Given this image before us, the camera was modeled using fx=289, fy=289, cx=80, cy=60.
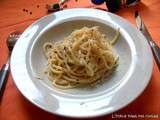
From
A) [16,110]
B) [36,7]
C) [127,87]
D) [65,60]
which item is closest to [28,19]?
[36,7]

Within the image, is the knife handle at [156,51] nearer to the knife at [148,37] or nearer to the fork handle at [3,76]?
the knife at [148,37]

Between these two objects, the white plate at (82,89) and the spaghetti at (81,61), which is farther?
the spaghetti at (81,61)

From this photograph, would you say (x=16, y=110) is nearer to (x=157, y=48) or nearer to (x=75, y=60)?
(x=75, y=60)

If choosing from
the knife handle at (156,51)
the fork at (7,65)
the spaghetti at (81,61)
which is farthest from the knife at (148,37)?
the fork at (7,65)

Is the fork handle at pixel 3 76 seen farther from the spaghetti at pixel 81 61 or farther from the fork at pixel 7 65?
the spaghetti at pixel 81 61

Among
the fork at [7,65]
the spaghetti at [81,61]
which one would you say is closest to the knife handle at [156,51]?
the spaghetti at [81,61]

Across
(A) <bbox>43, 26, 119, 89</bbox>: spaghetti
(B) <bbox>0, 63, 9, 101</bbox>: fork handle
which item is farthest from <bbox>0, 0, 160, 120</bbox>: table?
(A) <bbox>43, 26, 119, 89</bbox>: spaghetti
